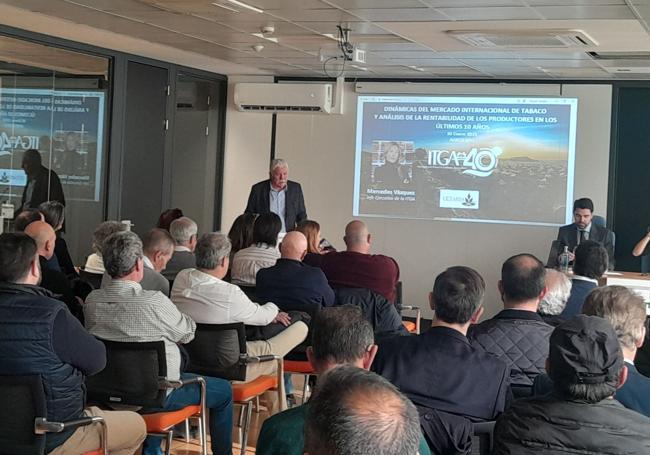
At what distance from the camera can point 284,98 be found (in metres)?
10.8

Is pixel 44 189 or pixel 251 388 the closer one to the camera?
pixel 251 388

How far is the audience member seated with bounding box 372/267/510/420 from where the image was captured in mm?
3076

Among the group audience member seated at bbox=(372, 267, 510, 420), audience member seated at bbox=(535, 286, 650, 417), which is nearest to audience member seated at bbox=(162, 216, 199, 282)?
audience member seated at bbox=(372, 267, 510, 420)

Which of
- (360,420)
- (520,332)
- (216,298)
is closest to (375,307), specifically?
(216,298)

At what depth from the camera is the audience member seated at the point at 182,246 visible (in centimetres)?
618

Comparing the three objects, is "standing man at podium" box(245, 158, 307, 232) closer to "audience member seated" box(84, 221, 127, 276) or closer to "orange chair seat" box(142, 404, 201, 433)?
"audience member seated" box(84, 221, 127, 276)

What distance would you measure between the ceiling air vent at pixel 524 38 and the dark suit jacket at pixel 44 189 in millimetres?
4296

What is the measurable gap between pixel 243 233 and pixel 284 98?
4.58 meters

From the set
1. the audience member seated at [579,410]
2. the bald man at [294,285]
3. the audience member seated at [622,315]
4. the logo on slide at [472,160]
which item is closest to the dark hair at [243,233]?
the bald man at [294,285]

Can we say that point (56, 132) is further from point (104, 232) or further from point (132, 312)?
point (132, 312)

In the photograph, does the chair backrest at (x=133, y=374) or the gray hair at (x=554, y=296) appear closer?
the chair backrest at (x=133, y=374)

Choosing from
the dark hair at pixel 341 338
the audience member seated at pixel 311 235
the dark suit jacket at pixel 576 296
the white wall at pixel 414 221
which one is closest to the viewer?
the dark hair at pixel 341 338

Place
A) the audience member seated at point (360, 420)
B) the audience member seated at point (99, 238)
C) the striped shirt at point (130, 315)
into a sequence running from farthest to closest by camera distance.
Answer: the audience member seated at point (99, 238), the striped shirt at point (130, 315), the audience member seated at point (360, 420)

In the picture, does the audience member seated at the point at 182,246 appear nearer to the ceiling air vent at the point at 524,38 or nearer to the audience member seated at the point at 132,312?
the audience member seated at the point at 132,312
